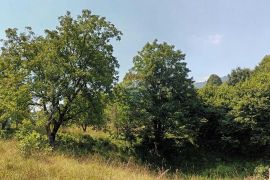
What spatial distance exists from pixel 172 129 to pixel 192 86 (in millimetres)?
3841

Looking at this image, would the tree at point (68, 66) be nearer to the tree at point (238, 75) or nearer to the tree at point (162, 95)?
the tree at point (162, 95)

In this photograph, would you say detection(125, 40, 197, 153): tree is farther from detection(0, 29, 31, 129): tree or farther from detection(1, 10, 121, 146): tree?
detection(0, 29, 31, 129): tree

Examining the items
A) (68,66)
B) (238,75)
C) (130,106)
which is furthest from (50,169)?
(238,75)

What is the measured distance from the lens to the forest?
18.9 m

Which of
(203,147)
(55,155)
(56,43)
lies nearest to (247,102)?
(203,147)

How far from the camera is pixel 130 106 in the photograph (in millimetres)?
23844

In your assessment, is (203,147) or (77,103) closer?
(77,103)

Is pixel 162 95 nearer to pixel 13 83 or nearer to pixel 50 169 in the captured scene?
pixel 13 83

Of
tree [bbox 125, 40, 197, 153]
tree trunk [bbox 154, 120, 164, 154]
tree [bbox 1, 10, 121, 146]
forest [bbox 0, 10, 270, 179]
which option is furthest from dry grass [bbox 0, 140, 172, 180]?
tree trunk [bbox 154, 120, 164, 154]

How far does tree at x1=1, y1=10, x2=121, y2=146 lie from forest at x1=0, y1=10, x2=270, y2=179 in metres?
0.06

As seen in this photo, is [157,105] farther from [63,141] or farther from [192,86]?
[63,141]

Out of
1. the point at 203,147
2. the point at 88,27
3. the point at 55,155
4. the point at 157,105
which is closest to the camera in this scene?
the point at 55,155


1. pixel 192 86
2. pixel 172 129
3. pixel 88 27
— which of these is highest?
pixel 88 27

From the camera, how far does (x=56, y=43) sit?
1936 cm
